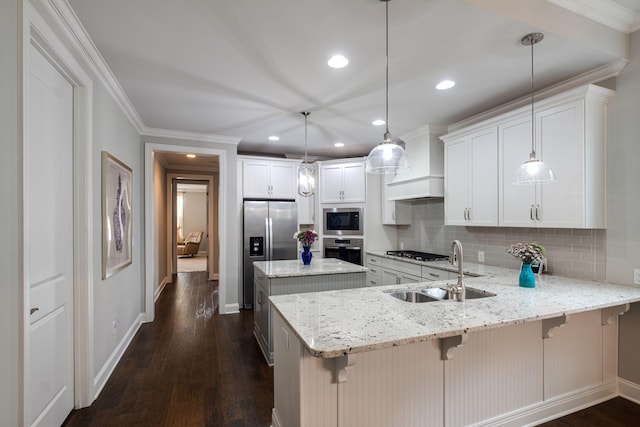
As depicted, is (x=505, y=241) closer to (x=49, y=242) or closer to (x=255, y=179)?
(x=255, y=179)

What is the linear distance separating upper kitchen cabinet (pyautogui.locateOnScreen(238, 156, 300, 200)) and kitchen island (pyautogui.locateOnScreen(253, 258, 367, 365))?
190 cm

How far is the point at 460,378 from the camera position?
1.93m

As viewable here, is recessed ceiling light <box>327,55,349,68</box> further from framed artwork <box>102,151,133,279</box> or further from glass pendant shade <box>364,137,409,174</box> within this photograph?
framed artwork <box>102,151,133,279</box>

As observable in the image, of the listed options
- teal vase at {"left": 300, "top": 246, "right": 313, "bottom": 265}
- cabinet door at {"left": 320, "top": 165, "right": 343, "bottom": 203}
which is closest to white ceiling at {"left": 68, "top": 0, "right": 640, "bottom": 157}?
teal vase at {"left": 300, "top": 246, "right": 313, "bottom": 265}

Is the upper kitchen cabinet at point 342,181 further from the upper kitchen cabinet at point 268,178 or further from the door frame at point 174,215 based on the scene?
the door frame at point 174,215

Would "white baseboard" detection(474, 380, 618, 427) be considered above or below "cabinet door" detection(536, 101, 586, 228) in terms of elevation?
below

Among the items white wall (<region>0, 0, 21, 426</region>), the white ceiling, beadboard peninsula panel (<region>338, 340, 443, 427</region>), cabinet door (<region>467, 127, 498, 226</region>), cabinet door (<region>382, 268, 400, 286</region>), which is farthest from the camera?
cabinet door (<region>382, 268, 400, 286</region>)

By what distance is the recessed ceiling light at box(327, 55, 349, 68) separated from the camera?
2.33 meters

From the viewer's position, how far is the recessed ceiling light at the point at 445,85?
276 cm

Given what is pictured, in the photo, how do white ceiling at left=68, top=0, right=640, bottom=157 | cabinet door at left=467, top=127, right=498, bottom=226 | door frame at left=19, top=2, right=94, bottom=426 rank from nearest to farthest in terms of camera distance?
white ceiling at left=68, top=0, right=640, bottom=157 < door frame at left=19, top=2, right=94, bottom=426 < cabinet door at left=467, top=127, right=498, bottom=226

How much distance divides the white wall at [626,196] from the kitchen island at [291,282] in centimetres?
207

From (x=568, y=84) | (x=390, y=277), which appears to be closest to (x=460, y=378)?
(x=390, y=277)

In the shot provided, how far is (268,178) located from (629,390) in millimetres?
4686

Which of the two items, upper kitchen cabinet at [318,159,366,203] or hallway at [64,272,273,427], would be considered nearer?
hallway at [64,272,273,427]
